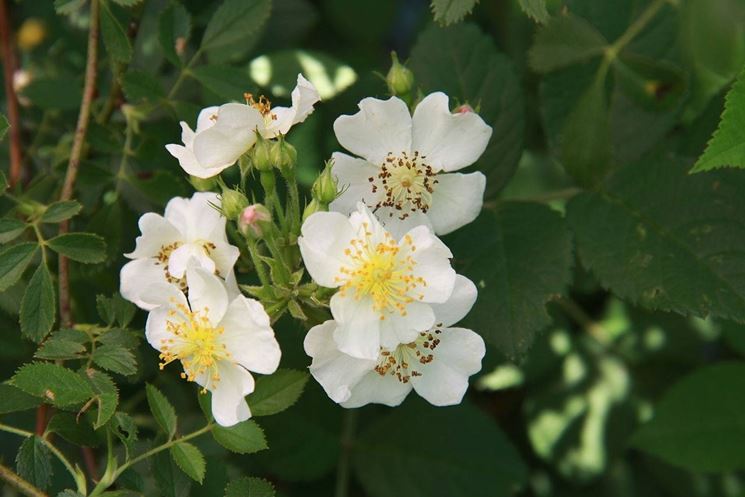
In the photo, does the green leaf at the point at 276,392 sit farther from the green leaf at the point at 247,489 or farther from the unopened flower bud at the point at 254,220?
the unopened flower bud at the point at 254,220

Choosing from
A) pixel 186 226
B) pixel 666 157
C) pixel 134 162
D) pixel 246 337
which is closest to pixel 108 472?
pixel 246 337

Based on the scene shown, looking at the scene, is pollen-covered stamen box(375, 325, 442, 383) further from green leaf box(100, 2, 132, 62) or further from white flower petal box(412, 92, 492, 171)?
green leaf box(100, 2, 132, 62)

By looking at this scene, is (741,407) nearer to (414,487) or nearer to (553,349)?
(553,349)

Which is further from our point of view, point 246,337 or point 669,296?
point 669,296

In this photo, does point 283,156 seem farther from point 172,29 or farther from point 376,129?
point 172,29

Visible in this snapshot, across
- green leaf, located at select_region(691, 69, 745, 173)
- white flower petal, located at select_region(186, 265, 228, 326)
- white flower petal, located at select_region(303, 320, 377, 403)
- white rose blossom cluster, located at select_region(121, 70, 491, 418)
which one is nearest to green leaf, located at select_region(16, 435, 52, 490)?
white rose blossom cluster, located at select_region(121, 70, 491, 418)
